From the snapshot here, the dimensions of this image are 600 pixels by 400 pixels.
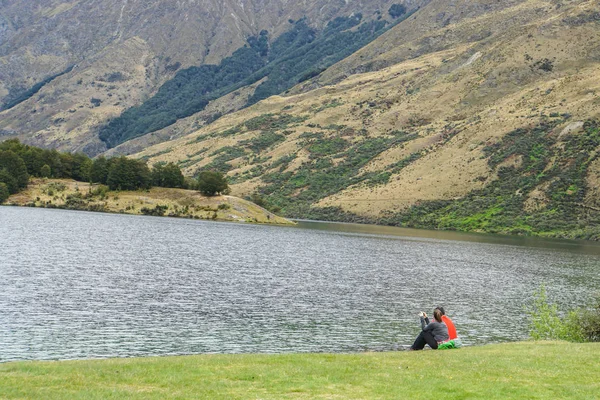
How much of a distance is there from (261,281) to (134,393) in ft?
184

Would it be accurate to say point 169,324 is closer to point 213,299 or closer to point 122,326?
point 122,326

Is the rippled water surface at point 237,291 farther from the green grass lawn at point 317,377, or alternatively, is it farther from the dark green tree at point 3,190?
the dark green tree at point 3,190

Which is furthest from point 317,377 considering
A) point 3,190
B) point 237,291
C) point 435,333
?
point 3,190

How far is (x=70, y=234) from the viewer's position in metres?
125

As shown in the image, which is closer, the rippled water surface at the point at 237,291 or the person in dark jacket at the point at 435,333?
the person in dark jacket at the point at 435,333

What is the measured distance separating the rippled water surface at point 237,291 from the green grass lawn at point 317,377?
1109cm

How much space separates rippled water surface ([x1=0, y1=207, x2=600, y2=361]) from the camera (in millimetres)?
46281

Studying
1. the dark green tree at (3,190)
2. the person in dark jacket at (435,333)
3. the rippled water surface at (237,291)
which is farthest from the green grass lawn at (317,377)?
the dark green tree at (3,190)

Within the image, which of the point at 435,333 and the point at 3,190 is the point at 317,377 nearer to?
the point at 435,333

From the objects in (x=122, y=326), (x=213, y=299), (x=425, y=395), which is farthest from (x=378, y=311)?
(x=425, y=395)

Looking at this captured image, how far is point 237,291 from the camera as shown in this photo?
70688mm

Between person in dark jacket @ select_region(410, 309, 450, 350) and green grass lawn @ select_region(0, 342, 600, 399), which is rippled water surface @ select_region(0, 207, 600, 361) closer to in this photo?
person in dark jacket @ select_region(410, 309, 450, 350)

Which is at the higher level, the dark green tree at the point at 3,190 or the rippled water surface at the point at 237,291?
the dark green tree at the point at 3,190

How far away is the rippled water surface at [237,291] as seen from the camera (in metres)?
46.3
